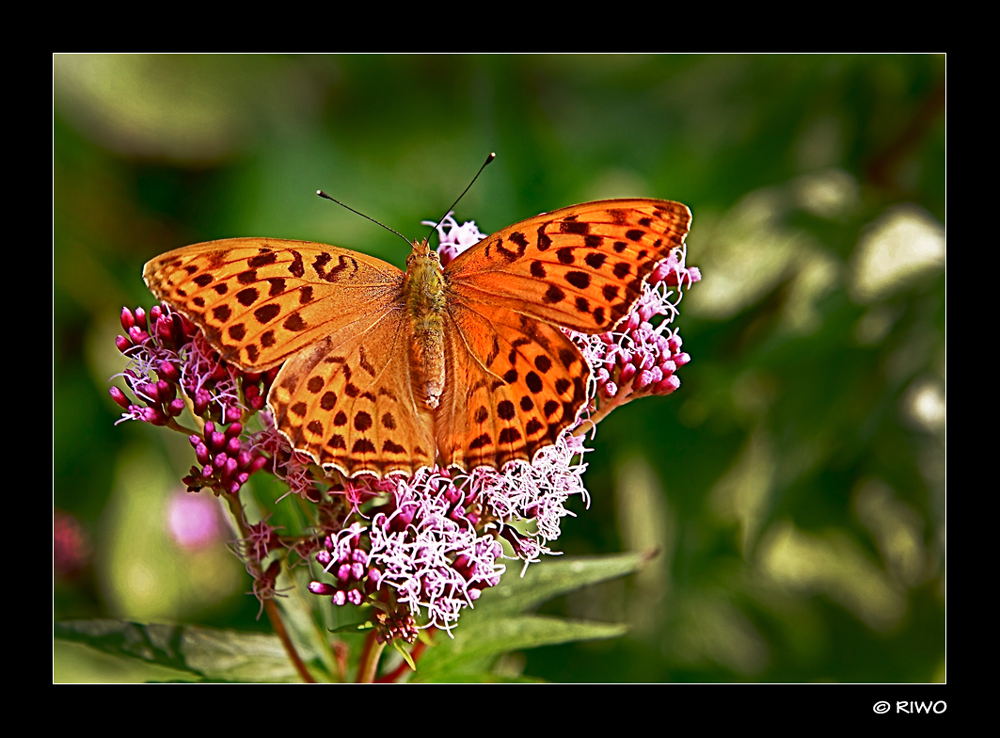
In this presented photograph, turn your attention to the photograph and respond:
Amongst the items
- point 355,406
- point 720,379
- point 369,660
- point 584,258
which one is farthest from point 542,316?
point 720,379

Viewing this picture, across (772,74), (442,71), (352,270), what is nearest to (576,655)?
(352,270)

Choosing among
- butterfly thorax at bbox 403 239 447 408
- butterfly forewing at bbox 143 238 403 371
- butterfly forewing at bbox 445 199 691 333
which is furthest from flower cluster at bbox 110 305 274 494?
butterfly forewing at bbox 445 199 691 333

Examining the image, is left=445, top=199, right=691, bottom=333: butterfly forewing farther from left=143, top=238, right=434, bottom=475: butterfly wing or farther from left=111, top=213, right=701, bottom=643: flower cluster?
left=143, top=238, right=434, bottom=475: butterfly wing

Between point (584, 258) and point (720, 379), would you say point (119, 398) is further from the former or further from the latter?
point (720, 379)

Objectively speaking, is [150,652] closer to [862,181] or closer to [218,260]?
[218,260]

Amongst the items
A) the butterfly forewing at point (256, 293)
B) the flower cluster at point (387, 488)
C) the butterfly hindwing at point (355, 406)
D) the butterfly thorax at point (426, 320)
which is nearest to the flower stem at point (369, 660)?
the flower cluster at point (387, 488)
